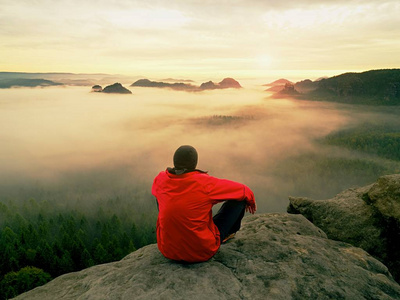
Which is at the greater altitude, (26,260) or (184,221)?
(184,221)

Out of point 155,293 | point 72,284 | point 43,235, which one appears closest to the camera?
point 155,293

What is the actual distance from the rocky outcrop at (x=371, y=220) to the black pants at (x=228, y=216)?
23.3 feet

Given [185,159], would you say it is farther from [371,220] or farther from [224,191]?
[371,220]

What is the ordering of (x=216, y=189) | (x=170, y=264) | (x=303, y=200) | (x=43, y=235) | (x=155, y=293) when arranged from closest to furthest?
(x=155, y=293) → (x=216, y=189) → (x=170, y=264) → (x=303, y=200) → (x=43, y=235)

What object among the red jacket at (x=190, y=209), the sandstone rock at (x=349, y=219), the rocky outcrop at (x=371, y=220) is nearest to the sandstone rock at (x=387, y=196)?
the rocky outcrop at (x=371, y=220)

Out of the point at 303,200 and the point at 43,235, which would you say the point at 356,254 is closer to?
the point at 303,200

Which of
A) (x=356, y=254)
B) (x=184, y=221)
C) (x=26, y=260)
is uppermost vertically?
(x=184, y=221)

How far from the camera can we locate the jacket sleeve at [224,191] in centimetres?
751

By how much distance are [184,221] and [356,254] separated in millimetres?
6458

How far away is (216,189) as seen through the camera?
7.58 metres

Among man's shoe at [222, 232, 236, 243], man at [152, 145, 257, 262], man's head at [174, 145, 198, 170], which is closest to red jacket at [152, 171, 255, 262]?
man at [152, 145, 257, 262]

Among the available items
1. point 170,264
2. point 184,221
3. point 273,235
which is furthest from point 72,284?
point 273,235

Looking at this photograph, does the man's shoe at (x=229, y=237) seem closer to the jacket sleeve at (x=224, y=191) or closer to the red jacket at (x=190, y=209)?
the red jacket at (x=190, y=209)

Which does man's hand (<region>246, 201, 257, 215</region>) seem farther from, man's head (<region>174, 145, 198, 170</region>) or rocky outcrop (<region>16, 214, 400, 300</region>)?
man's head (<region>174, 145, 198, 170</region>)
